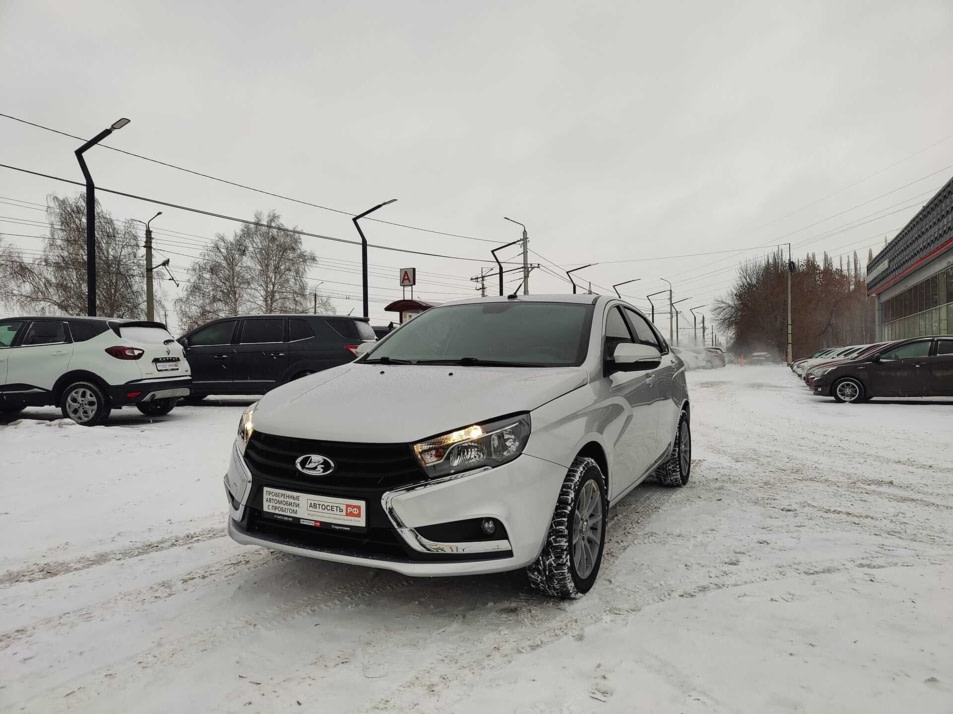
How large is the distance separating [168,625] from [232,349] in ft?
29.6

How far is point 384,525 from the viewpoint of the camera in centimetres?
258

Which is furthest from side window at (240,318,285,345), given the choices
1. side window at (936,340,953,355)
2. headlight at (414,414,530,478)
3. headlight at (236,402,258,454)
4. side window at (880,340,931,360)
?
side window at (936,340,953,355)

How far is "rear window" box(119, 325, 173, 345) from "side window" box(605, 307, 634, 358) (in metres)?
7.44

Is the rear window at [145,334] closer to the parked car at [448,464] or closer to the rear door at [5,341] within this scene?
the rear door at [5,341]

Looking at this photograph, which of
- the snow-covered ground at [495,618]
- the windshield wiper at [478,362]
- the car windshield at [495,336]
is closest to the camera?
the snow-covered ground at [495,618]

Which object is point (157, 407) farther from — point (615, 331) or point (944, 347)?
point (944, 347)

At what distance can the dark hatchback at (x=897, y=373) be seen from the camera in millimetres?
12828

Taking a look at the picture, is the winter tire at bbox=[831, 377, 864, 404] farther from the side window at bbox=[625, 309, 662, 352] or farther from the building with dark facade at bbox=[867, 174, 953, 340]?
the building with dark facade at bbox=[867, 174, 953, 340]

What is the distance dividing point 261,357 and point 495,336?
8199mm

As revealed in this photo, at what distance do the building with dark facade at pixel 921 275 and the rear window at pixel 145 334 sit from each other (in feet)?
94.3

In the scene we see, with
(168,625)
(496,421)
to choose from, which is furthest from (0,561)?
(496,421)

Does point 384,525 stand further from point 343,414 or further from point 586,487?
point 586,487

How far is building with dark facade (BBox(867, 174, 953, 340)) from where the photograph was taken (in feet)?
86.7

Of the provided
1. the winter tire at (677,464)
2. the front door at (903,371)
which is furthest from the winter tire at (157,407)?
the front door at (903,371)
